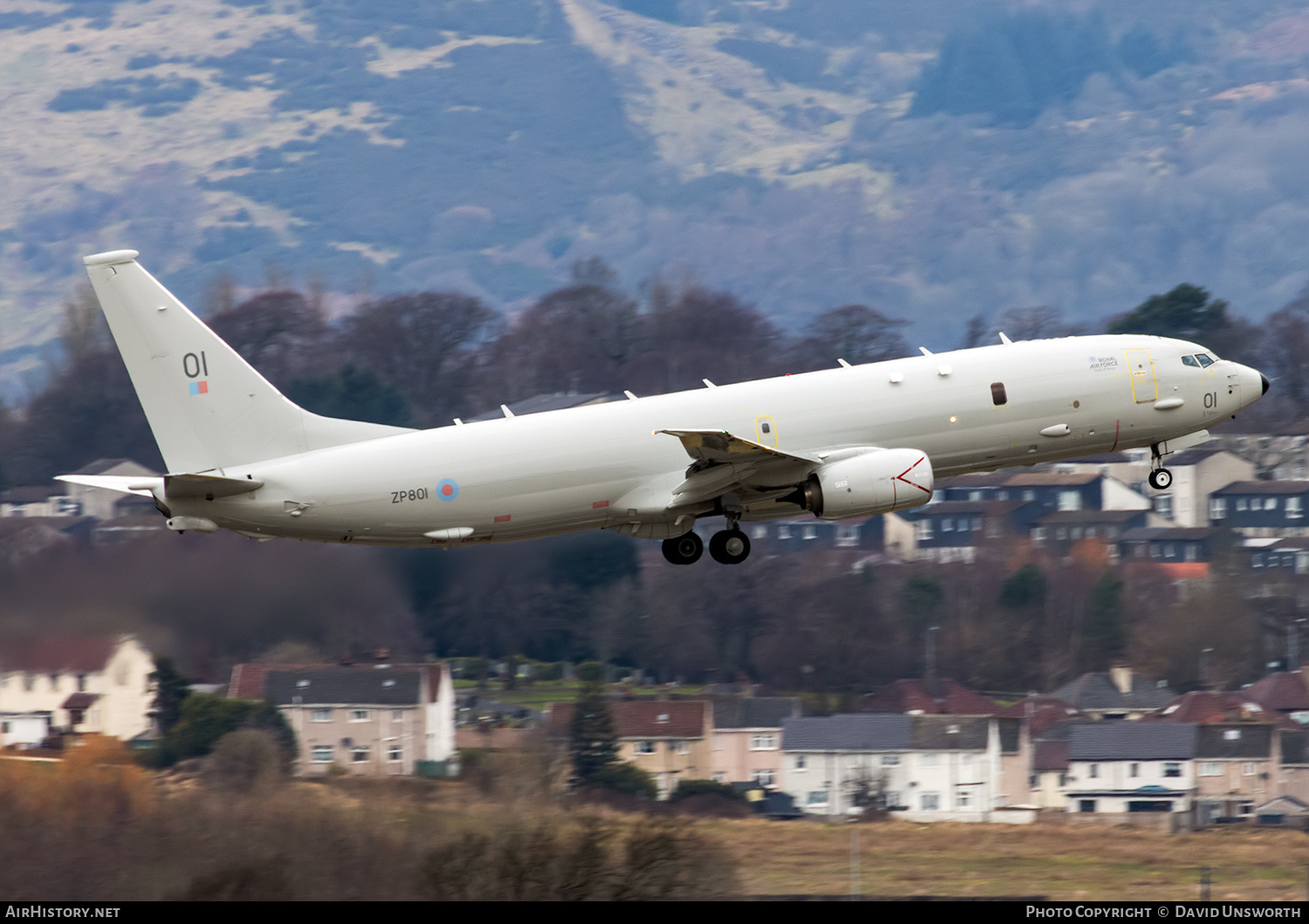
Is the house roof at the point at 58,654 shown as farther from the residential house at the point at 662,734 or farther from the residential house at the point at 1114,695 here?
the residential house at the point at 1114,695

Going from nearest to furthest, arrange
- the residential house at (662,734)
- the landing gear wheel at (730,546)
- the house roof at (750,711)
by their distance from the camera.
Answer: the landing gear wheel at (730,546) < the residential house at (662,734) < the house roof at (750,711)

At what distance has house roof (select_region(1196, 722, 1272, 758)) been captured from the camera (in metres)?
66.5

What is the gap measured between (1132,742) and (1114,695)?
604 centimetres

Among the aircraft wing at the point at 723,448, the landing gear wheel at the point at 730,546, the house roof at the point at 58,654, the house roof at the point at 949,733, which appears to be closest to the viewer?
the aircraft wing at the point at 723,448

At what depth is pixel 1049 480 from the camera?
106812 mm

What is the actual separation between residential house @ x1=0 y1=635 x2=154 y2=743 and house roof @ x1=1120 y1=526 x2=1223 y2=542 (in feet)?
204

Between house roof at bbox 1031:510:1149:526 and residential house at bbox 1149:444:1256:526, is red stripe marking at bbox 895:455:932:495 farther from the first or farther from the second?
residential house at bbox 1149:444:1256:526

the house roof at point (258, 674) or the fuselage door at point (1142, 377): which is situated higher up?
the fuselage door at point (1142, 377)

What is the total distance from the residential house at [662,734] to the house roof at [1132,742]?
15.2 meters

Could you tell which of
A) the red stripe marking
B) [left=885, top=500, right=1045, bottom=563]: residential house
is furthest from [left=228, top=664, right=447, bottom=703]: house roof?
[left=885, top=500, right=1045, bottom=563]: residential house

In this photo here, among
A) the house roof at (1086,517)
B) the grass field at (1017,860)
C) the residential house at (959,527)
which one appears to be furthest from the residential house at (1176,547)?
the grass field at (1017,860)

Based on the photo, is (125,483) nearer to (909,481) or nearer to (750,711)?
(909,481)

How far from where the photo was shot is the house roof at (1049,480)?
345 ft

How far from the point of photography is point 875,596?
3369 inches
